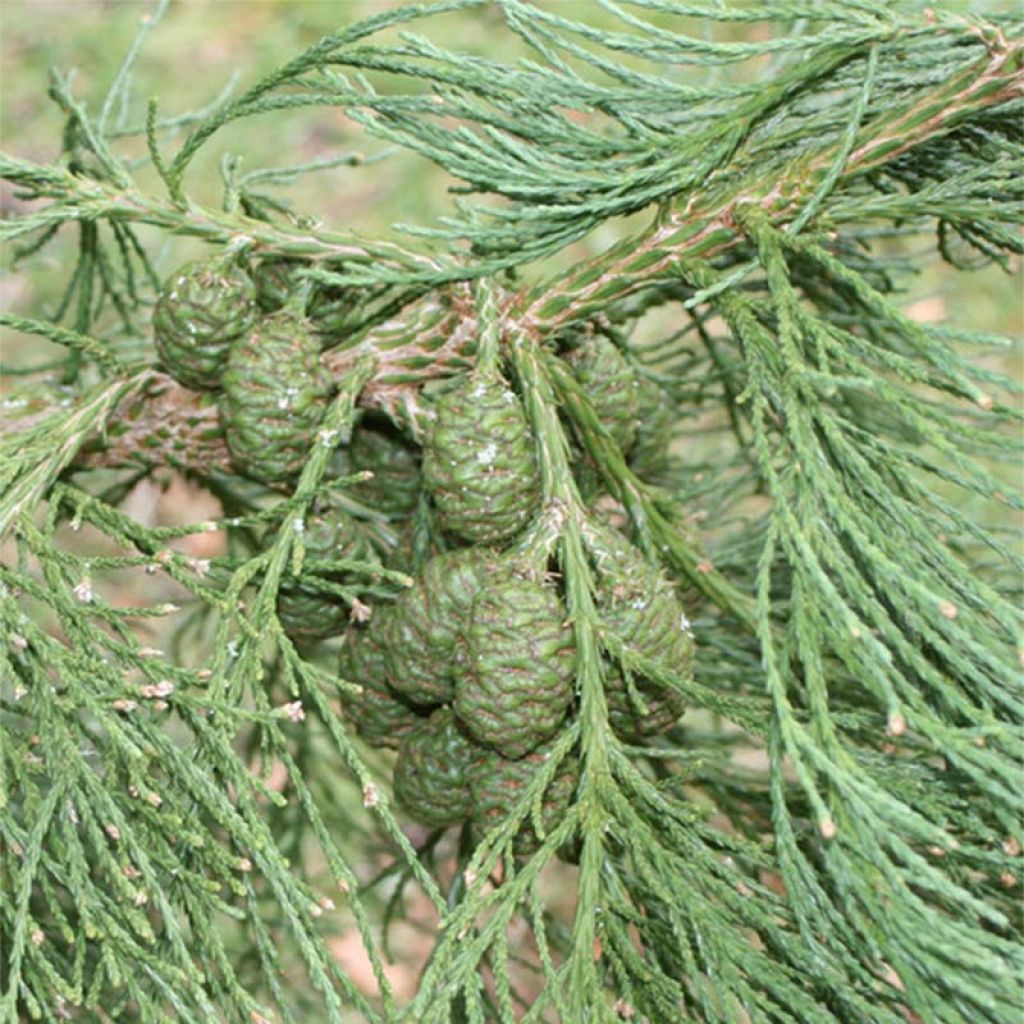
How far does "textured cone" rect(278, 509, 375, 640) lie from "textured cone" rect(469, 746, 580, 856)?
291 mm

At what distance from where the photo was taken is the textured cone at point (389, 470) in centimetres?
183

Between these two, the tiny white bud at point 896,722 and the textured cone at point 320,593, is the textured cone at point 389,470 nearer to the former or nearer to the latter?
the textured cone at point 320,593

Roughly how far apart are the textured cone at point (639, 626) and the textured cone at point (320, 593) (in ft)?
1.06

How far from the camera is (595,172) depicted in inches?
61.9

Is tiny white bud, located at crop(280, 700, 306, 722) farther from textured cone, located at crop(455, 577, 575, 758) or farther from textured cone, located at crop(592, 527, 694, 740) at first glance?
textured cone, located at crop(592, 527, 694, 740)

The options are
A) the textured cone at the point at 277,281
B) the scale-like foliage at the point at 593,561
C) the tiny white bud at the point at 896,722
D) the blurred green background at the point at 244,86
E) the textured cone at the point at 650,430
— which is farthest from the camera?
the blurred green background at the point at 244,86

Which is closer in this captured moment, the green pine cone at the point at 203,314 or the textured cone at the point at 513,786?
the textured cone at the point at 513,786

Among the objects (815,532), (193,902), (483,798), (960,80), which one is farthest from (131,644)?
(960,80)

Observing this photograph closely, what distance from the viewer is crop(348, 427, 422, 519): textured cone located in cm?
183

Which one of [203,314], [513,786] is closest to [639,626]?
[513,786]

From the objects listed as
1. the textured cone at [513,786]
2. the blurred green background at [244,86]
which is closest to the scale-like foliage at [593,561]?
the textured cone at [513,786]

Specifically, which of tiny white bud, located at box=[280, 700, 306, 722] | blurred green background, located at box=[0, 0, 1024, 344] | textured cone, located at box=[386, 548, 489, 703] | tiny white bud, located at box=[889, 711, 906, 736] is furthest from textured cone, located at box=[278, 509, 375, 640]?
blurred green background, located at box=[0, 0, 1024, 344]

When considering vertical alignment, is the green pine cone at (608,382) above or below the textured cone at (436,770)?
above

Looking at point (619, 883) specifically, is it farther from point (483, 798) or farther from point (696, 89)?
point (696, 89)
